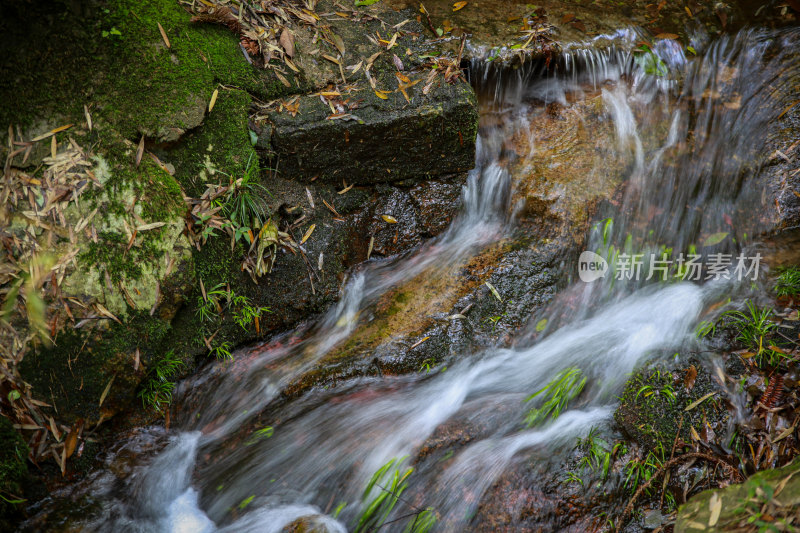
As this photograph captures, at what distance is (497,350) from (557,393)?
53 centimetres

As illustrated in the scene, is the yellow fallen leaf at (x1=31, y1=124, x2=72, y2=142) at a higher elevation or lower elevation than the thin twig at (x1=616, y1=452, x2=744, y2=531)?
higher

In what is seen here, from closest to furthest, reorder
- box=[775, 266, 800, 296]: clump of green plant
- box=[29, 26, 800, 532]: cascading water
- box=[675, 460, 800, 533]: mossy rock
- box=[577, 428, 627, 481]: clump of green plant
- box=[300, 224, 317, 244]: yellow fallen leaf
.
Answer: box=[675, 460, 800, 533]: mossy rock < box=[577, 428, 627, 481]: clump of green plant < box=[29, 26, 800, 532]: cascading water < box=[775, 266, 800, 296]: clump of green plant < box=[300, 224, 317, 244]: yellow fallen leaf

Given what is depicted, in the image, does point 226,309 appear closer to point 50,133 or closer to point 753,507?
point 50,133

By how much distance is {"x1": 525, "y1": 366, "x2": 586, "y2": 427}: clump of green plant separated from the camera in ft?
11.2

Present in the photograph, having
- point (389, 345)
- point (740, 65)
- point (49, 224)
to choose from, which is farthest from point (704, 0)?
point (49, 224)

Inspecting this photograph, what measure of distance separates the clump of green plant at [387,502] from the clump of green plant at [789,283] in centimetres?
304

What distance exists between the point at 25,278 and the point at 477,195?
3467 mm

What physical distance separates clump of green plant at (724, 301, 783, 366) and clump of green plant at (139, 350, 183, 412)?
4.07 metres

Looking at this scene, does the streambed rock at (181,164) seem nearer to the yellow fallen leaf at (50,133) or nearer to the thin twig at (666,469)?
the yellow fallen leaf at (50,133)

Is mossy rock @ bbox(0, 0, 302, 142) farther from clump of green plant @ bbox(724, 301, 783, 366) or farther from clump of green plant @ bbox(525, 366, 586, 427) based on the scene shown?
clump of green plant @ bbox(724, 301, 783, 366)

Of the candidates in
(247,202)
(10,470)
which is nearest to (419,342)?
(247,202)

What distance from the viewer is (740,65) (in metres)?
4.86

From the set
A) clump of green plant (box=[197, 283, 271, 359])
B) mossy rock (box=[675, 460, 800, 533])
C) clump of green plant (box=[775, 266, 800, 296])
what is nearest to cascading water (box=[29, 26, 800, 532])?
clump of green plant (box=[197, 283, 271, 359])

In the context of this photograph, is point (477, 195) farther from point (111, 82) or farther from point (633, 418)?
point (111, 82)
